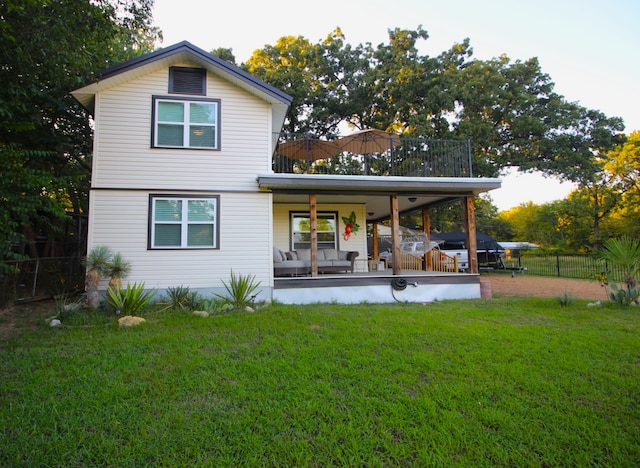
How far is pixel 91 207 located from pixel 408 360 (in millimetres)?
7283

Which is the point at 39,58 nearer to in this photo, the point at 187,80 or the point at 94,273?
the point at 187,80

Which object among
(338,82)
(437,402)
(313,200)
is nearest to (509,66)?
(338,82)

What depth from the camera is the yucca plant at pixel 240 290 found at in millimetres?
7043

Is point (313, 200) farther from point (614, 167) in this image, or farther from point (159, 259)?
point (614, 167)

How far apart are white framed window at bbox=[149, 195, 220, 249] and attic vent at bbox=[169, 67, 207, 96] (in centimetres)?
265

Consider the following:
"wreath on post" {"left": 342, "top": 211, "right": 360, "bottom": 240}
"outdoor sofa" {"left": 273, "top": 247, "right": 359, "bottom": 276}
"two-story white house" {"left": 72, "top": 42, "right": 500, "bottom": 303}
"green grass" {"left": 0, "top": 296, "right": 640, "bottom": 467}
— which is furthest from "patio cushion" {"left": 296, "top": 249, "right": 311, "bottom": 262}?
"green grass" {"left": 0, "top": 296, "right": 640, "bottom": 467}

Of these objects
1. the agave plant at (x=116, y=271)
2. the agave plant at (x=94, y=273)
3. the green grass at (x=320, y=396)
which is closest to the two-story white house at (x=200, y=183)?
the agave plant at (x=116, y=271)

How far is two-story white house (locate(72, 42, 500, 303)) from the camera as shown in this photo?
7.51m

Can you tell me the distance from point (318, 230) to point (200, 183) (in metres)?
4.71

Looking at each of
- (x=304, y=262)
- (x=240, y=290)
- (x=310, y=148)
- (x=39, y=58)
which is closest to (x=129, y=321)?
(x=240, y=290)

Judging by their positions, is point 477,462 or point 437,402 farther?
point 437,402

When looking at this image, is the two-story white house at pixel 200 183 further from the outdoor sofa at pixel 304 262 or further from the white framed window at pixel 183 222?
the outdoor sofa at pixel 304 262

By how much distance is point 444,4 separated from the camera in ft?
35.1

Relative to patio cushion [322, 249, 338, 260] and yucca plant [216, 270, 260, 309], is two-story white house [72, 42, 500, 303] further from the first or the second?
patio cushion [322, 249, 338, 260]
